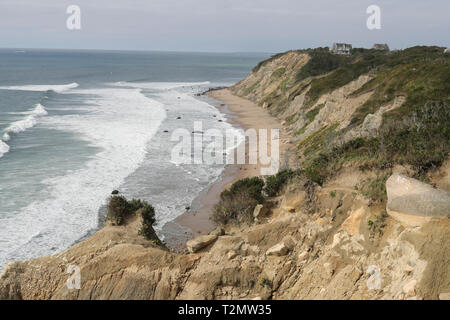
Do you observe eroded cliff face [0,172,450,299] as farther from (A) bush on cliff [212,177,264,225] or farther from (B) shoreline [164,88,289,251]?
(B) shoreline [164,88,289,251]

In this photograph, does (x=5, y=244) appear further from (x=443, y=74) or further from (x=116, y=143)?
(x=443, y=74)

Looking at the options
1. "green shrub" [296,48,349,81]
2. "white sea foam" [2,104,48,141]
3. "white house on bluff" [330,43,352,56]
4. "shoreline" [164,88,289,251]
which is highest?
"white house on bluff" [330,43,352,56]

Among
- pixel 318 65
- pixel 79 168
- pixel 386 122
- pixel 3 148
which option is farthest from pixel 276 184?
pixel 318 65

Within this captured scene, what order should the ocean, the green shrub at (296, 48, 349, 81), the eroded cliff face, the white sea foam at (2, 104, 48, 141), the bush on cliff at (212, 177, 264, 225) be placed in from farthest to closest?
the green shrub at (296, 48, 349, 81)
the white sea foam at (2, 104, 48, 141)
the ocean
the bush on cliff at (212, 177, 264, 225)
the eroded cliff face

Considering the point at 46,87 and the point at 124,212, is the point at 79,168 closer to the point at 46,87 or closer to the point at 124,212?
the point at 124,212

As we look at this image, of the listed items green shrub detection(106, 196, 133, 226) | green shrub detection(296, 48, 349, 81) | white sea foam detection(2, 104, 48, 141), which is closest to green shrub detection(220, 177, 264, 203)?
green shrub detection(106, 196, 133, 226)

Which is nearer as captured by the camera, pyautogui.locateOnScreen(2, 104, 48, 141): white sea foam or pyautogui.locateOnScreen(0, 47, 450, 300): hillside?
pyautogui.locateOnScreen(0, 47, 450, 300): hillside

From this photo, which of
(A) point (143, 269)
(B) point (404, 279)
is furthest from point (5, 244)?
(B) point (404, 279)
